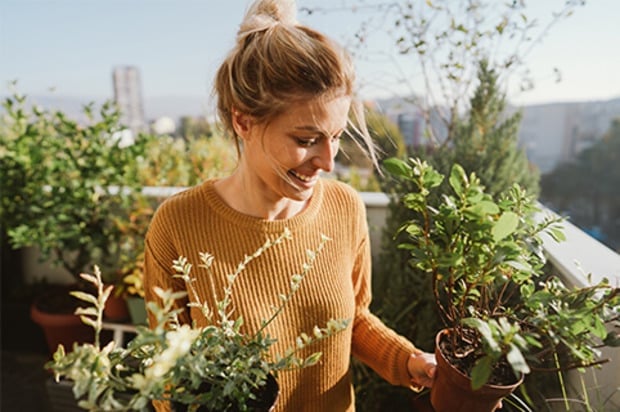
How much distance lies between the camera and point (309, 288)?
1.00 meters

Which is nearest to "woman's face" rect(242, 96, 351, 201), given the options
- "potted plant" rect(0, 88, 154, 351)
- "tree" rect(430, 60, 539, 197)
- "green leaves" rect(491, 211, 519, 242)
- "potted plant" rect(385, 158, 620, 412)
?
"potted plant" rect(385, 158, 620, 412)

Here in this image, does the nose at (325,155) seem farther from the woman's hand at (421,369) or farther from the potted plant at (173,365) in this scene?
the woman's hand at (421,369)

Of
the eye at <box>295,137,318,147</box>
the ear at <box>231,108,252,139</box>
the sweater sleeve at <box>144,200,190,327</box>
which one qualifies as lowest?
the sweater sleeve at <box>144,200,190,327</box>

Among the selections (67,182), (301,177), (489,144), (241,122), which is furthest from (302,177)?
(67,182)

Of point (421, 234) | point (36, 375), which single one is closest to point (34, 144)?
point (36, 375)

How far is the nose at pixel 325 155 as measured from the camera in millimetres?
831

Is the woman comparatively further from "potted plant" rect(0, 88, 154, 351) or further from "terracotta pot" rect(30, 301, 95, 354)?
"terracotta pot" rect(30, 301, 95, 354)

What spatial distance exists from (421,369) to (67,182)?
6.95 ft

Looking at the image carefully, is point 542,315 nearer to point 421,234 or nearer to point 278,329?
point 421,234

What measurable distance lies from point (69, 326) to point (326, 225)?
1.98 meters

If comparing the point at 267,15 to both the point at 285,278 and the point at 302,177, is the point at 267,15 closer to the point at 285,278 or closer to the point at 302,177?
the point at 302,177

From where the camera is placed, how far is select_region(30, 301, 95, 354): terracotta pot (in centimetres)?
230

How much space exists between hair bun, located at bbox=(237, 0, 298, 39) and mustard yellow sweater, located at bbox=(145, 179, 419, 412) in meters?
0.41

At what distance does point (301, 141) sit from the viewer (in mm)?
830
